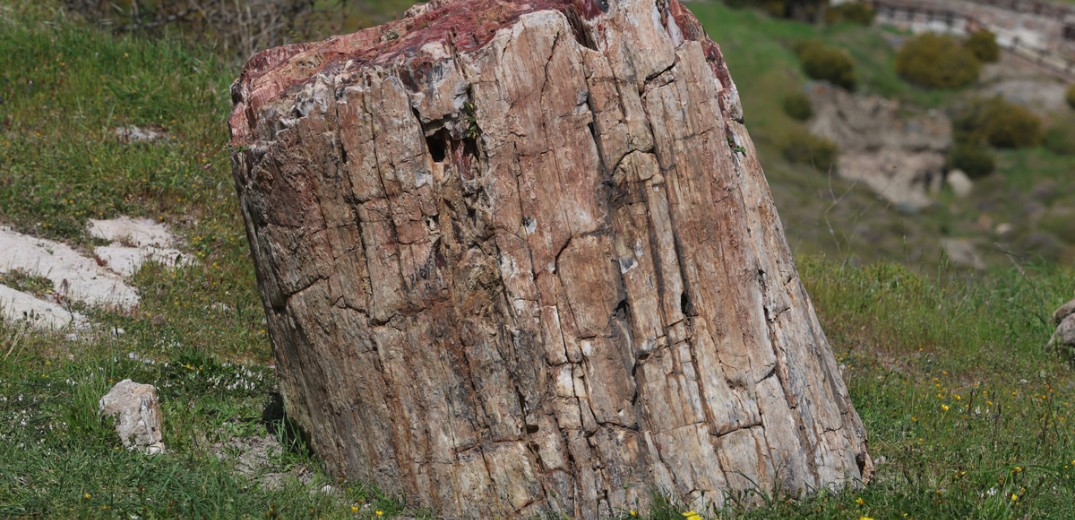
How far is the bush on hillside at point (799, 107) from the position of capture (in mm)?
45125

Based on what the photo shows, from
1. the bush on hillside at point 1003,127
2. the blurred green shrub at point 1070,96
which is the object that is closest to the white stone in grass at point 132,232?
the bush on hillside at point 1003,127

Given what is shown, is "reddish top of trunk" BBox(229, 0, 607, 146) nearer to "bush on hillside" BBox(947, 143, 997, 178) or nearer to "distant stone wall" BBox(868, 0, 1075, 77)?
"bush on hillside" BBox(947, 143, 997, 178)

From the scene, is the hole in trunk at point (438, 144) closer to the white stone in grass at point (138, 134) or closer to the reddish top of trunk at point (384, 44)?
the reddish top of trunk at point (384, 44)

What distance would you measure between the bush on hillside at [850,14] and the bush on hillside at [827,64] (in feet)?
25.5

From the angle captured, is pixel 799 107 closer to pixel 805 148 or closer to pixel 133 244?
pixel 805 148

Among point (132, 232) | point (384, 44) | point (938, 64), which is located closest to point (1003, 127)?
point (938, 64)

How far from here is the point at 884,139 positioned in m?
45.8

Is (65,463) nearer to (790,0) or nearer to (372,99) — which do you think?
(372,99)

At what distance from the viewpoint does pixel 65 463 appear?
4824 mm

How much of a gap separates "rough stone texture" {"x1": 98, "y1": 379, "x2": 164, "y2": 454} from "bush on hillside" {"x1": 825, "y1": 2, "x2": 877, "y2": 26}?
55.8 meters

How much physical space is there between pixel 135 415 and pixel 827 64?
4625 cm

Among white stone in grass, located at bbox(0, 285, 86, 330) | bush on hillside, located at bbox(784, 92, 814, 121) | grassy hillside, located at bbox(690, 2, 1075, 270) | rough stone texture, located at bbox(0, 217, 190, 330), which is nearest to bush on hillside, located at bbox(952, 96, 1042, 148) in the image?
grassy hillside, located at bbox(690, 2, 1075, 270)

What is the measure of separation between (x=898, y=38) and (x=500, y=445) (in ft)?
179

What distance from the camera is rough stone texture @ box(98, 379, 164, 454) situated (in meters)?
5.15
